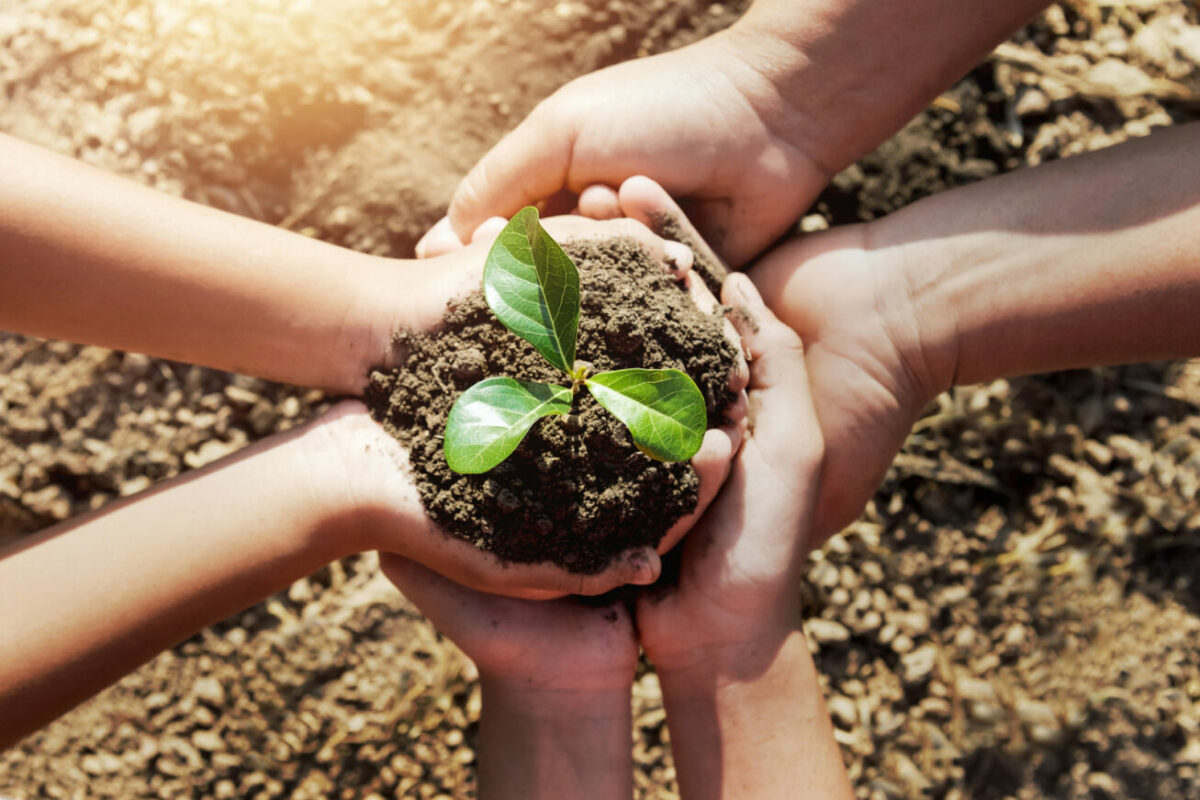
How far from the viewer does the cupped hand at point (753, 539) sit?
5.27 ft

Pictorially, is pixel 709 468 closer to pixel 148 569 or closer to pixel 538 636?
pixel 538 636

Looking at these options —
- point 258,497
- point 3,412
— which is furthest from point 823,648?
point 3,412

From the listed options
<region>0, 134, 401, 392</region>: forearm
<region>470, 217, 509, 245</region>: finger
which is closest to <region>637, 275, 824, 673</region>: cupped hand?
<region>470, 217, 509, 245</region>: finger

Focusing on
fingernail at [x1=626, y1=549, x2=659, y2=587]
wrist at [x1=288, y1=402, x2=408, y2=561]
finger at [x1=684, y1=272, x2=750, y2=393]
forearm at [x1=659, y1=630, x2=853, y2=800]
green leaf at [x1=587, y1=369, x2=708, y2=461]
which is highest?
green leaf at [x1=587, y1=369, x2=708, y2=461]

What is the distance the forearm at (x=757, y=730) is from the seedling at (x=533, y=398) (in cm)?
63

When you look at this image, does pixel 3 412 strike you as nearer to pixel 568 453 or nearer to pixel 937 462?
pixel 568 453

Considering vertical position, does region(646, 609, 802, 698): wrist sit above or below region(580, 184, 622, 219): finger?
below

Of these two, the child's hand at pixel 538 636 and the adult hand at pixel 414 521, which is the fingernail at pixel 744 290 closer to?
the adult hand at pixel 414 521

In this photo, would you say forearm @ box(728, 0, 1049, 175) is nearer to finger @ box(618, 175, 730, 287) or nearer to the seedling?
finger @ box(618, 175, 730, 287)

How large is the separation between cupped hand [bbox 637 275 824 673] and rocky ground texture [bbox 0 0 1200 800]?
22.0 inches

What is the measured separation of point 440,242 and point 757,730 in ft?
3.92

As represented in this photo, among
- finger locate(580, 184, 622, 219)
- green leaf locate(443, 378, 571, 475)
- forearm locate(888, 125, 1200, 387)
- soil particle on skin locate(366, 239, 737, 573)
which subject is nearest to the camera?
green leaf locate(443, 378, 571, 475)

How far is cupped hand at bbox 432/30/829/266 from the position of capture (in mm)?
1688

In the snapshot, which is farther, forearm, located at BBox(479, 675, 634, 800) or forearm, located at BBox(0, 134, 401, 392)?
forearm, located at BBox(479, 675, 634, 800)
